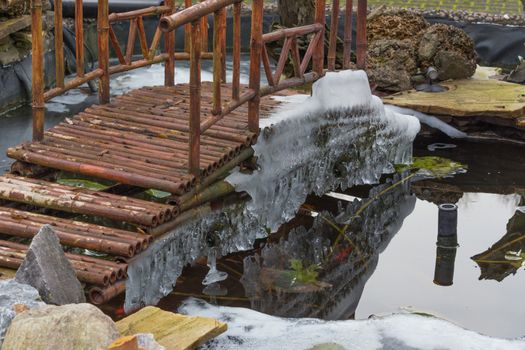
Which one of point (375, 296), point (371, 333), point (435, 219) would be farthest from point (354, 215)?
point (371, 333)

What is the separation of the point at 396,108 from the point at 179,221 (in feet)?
14.7

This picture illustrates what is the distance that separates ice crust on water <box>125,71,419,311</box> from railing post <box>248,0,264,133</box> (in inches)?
6.8

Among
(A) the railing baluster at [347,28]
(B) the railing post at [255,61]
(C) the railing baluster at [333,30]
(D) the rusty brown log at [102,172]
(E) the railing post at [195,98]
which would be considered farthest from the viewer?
(A) the railing baluster at [347,28]

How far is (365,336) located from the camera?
5.02 metres

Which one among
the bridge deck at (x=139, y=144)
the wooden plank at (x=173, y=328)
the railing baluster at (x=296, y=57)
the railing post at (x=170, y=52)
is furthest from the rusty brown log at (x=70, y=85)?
the wooden plank at (x=173, y=328)

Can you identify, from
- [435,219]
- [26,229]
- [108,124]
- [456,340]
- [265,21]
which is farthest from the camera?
[265,21]

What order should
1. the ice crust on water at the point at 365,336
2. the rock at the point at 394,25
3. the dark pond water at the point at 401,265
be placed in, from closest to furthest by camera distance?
the ice crust on water at the point at 365,336 → the dark pond water at the point at 401,265 → the rock at the point at 394,25

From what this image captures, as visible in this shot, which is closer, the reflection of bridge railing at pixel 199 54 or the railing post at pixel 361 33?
Answer: the reflection of bridge railing at pixel 199 54

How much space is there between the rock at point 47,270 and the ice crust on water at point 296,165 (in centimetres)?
72

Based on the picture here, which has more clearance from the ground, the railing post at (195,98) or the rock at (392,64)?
the railing post at (195,98)

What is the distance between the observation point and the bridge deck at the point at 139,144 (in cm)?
597

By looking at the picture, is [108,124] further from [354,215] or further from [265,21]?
[265,21]

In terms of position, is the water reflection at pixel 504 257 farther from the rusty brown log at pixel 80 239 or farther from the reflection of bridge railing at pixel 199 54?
the rusty brown log at pixel 80 239

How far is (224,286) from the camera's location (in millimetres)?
6418
